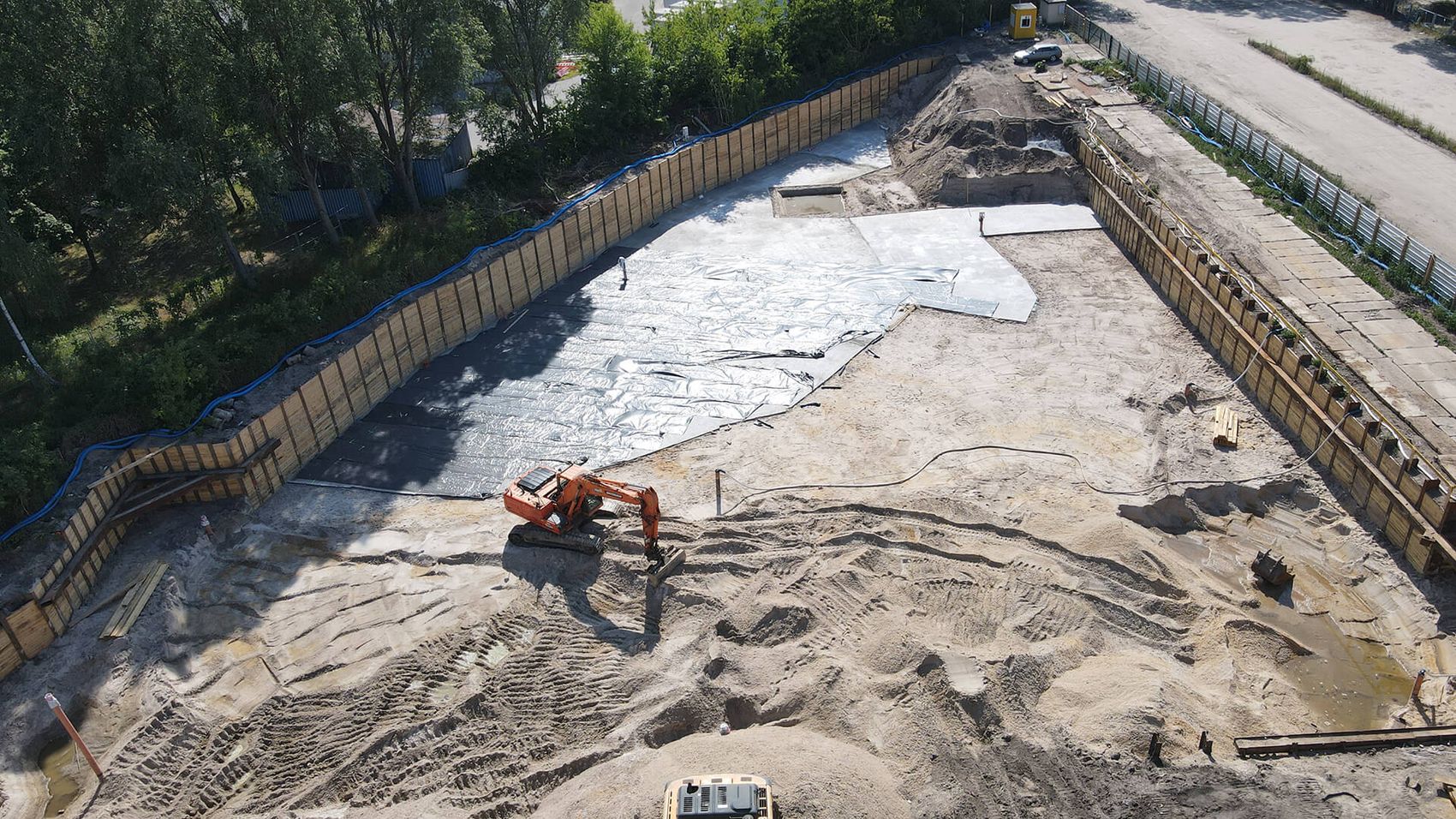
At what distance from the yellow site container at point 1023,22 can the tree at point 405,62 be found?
23355 mm

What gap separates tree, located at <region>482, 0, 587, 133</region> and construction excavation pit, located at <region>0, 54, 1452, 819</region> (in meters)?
9.94

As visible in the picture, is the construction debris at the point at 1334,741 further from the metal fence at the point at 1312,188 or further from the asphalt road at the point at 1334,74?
the asphalt road at the point at 1334,74

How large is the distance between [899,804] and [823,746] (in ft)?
4.66

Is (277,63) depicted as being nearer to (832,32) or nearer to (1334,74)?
(832,32)

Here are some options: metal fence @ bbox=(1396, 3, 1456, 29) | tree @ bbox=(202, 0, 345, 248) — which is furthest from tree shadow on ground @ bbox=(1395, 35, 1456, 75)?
tree @ bbox=(202, 0, 345, 248)

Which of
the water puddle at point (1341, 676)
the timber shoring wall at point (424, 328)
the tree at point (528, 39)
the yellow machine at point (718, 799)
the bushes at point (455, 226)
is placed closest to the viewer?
the yellow machine at point (718, 799)

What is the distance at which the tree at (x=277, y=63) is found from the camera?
22.5 m

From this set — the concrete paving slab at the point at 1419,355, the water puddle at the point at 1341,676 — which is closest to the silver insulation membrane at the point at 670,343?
the concrete paving slab at the point at 1419,355

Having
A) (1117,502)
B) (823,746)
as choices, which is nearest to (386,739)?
(823,746)

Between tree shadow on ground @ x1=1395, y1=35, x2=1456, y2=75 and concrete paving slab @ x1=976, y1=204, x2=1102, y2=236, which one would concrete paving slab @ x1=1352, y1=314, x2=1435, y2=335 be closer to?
concrete paving slab @ x1=976, y1=204, x2=1102, y2=236

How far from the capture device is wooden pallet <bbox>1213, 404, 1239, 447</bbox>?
21266 mm

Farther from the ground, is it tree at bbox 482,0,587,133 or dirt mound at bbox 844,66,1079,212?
tree at bbox 482,0,587,133

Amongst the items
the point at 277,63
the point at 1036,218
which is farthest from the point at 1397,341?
the point at 277,63

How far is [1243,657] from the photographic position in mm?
16750
